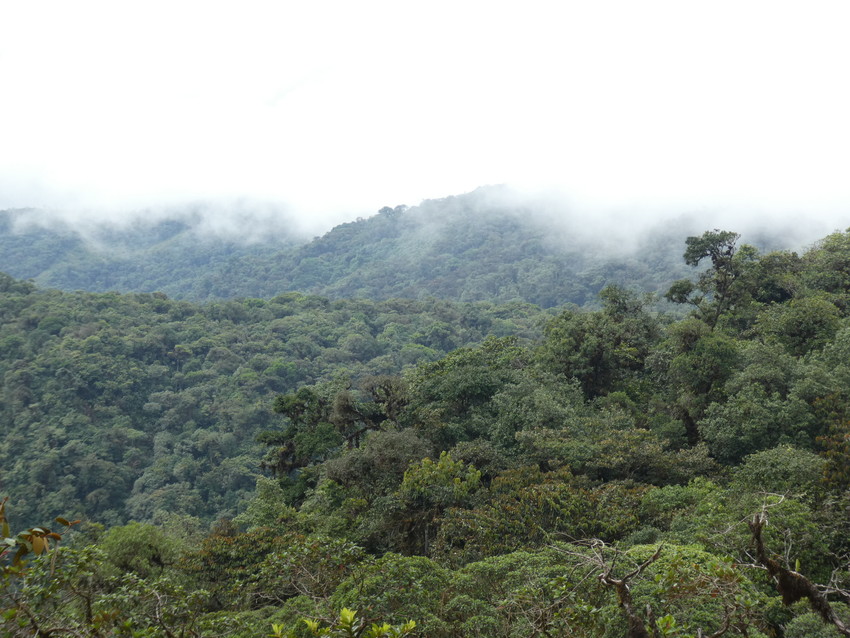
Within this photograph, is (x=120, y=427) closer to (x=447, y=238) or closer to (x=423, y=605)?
(x=423, y=605)

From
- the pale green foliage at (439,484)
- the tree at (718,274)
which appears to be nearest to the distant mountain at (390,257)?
the tree at (718,274)

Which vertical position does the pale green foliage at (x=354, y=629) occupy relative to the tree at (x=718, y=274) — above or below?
above

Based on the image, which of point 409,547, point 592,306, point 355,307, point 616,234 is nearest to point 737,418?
point 409,547

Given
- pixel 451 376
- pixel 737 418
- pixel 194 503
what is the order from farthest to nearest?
pixel 194 503, pixel 451 376, pixel 737 418

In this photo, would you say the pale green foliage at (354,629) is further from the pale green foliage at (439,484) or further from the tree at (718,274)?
the tree at (718,274)

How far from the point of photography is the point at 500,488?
43.4 ft

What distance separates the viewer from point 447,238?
129125mm

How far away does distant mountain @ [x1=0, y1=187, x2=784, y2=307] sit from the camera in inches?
3885

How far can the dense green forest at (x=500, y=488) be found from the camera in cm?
605

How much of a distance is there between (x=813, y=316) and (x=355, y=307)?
56581mm

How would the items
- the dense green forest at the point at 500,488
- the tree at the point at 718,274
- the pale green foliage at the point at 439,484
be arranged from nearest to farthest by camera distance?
the dense green forest at the point at 500,488 < the pale green foliage at the point at 439,484 < the tree at the point at 718,274

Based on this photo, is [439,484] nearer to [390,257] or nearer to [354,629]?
[354,629]

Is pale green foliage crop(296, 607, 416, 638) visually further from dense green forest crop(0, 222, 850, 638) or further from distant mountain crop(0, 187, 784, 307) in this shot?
distant mountain crop(0, 187, 784, 307)

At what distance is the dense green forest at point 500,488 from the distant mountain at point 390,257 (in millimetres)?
64969
